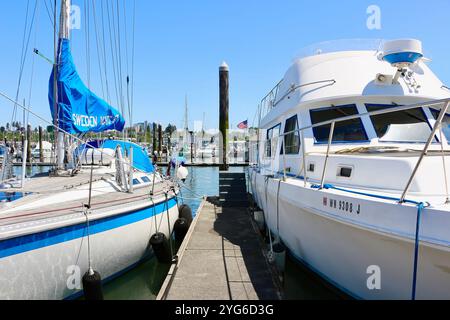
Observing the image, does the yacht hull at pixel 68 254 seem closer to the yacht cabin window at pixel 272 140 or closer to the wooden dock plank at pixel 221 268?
the wooden dock plank at pixel 221 268

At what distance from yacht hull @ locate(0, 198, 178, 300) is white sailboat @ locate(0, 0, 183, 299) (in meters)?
0.01

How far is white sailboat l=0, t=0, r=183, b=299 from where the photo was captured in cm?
417

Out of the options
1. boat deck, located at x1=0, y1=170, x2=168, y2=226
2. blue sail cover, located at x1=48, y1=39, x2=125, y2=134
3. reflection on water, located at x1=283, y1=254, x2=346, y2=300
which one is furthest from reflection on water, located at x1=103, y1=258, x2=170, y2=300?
blue sail cover, located at x1=48, y1=39, x2=125, y2=134

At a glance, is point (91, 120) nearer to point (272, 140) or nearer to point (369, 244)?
point (272, 140)

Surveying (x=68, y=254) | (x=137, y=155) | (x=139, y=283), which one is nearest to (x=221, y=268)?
(x=139, y=283)

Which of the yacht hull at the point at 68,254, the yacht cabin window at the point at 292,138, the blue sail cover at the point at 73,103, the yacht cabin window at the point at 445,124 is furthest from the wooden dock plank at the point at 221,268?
the yacht cabin window at the point at 445,124

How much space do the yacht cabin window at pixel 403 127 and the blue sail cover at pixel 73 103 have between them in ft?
19.1

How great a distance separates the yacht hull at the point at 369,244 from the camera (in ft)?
10.4

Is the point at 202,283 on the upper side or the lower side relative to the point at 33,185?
lower

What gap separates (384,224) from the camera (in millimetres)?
3424

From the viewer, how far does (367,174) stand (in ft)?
14.5
